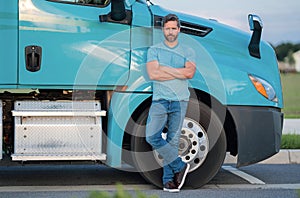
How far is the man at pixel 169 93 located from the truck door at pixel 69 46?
0.33 m

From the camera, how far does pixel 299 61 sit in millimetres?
146375

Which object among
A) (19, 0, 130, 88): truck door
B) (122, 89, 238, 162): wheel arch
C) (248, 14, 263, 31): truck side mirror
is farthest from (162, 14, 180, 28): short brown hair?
(248, 14, 263, 31): truck side mirror

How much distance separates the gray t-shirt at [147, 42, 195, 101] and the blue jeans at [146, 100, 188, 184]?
0.23 feet

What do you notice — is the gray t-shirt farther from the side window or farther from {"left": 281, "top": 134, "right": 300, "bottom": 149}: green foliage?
{"left": 281, "top": 134, "right": 300, "bottom": 149}: green foliage

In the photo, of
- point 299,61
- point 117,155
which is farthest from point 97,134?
point 299,61

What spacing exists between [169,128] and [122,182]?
3.86ft

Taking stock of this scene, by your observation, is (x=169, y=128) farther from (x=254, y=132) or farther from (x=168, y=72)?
(x=254, y=132)

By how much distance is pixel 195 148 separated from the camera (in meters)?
7.34

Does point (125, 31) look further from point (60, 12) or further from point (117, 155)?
point (117, 155)

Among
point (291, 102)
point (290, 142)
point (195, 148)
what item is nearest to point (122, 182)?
point (195, 148)

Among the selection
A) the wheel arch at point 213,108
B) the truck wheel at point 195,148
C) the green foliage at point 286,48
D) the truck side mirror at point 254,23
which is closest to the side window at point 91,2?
the wheel arch at point 213,108

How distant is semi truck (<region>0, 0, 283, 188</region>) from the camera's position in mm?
6984

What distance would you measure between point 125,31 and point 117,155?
4.04 ft

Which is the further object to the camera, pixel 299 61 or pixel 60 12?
pixel 299 61
